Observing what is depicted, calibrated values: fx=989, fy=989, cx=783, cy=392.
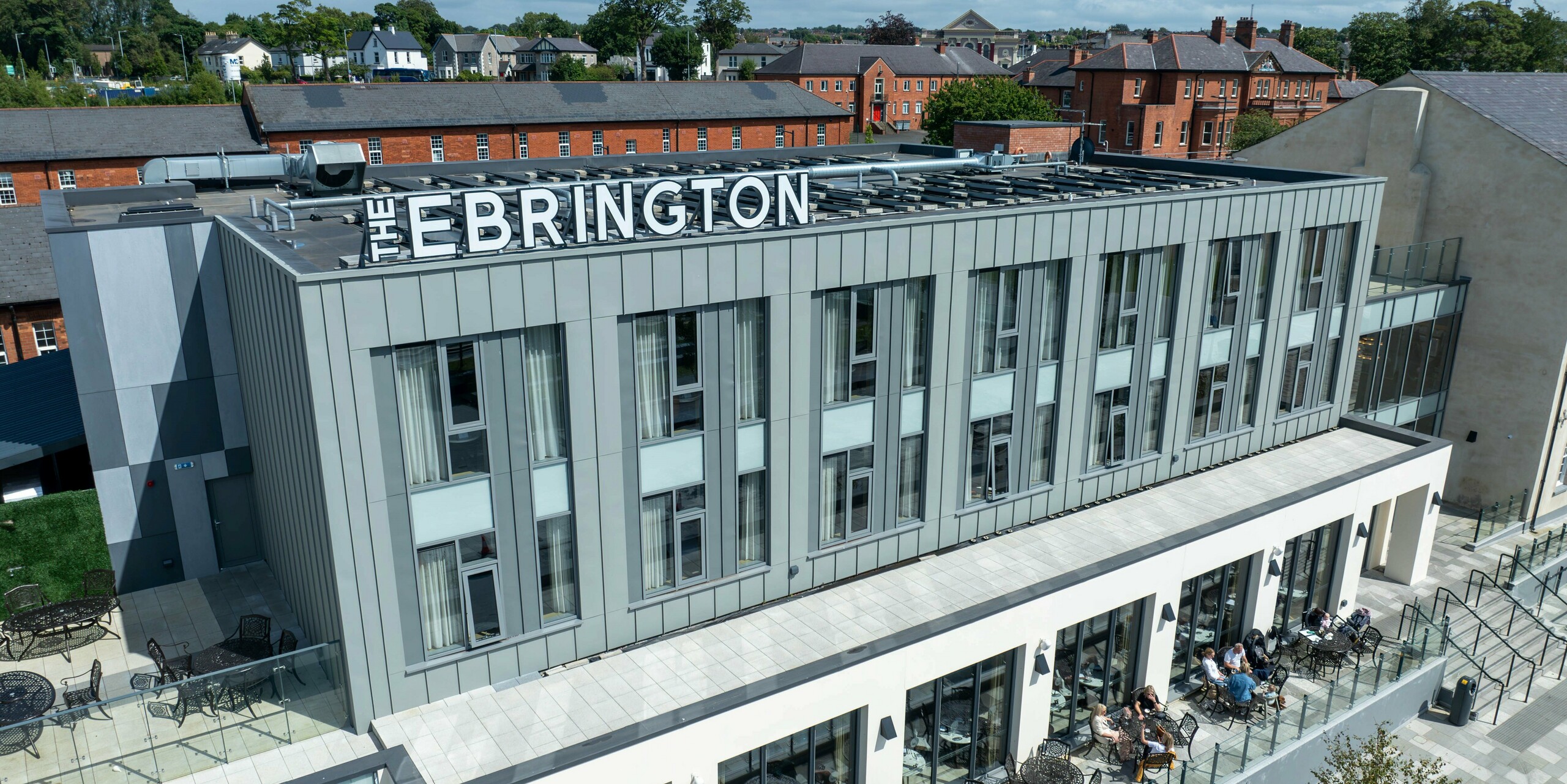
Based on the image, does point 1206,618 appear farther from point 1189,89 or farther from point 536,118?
point 1189,89

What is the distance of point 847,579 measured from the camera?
18.6 meters

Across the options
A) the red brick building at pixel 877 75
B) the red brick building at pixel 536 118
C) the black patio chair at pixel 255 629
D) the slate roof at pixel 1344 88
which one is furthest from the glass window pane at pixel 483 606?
the red brick building at pixel 877 75

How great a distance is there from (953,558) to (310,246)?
42.1ft

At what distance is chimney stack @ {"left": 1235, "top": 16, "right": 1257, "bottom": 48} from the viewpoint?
84.9 m

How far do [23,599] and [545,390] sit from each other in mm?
11892

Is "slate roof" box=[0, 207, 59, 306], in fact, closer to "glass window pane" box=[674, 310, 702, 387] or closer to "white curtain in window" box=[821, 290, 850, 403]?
"glass window pane" box=[674, 310, 702, 387]

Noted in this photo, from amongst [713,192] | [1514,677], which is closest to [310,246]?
[713,192]

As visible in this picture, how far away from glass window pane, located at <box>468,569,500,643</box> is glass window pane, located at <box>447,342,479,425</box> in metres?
2.45

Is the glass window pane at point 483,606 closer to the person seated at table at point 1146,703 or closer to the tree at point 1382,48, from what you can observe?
the person seated at table at point 1146,703

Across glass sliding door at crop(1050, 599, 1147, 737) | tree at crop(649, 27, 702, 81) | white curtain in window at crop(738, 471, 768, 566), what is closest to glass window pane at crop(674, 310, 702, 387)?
white curtain in window at crop(738, 471, 768, 566)

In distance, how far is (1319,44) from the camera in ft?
416

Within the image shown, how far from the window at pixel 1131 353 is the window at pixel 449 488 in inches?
499

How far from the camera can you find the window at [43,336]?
3684 cm

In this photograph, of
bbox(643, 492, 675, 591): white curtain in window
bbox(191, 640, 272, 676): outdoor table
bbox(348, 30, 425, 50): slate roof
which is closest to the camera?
bbox(191, 640, 272, 676): outdoor table
